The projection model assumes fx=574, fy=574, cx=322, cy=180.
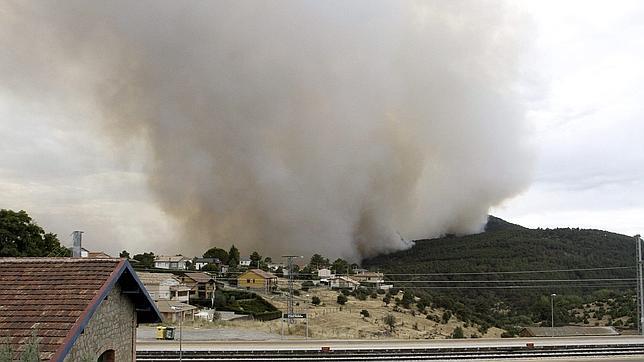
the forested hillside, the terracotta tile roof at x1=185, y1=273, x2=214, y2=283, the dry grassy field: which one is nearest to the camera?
the dry grassy field

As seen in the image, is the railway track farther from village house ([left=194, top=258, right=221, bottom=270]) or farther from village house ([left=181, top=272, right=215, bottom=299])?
village house ([left=194, top=258, right=221, bottom=270])

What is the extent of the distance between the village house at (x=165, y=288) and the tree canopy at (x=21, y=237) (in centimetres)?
948

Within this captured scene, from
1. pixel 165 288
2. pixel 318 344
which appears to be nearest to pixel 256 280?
pixel 165 288

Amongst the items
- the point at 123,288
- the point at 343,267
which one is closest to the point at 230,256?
the point at 343,267

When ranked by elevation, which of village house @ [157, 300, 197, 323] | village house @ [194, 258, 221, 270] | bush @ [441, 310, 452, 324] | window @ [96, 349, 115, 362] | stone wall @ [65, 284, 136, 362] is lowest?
bush @ [441, 310, 452, 324]

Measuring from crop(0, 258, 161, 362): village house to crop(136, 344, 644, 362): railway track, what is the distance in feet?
42.6

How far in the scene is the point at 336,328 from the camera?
39188mm

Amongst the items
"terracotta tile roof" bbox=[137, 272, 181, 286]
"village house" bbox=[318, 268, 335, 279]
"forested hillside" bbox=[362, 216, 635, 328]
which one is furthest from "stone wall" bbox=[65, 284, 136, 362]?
"village house" bbox=[318, 268, 335, 279]

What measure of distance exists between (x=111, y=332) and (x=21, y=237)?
3367 cm

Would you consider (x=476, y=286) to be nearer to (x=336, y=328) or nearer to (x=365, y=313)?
(x=365, y=313)

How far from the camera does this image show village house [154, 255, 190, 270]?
83750 millimetres

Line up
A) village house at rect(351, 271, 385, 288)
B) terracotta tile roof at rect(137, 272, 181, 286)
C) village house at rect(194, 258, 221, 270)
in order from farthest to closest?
village house at rect(194, 258, 221, 270), village house at rect(351, 271, 385, 288), terracotta tile roof at rect(137, 272, 181, 286)

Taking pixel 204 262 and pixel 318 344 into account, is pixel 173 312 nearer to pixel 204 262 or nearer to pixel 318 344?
pixel 318 344

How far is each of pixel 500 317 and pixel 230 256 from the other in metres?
42.7
